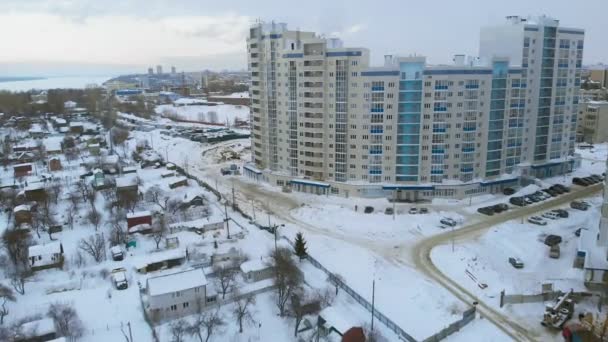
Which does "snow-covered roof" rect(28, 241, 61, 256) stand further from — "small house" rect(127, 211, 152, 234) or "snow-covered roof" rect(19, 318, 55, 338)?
"snow-covered roof" rect(19, 318, 55, 338)

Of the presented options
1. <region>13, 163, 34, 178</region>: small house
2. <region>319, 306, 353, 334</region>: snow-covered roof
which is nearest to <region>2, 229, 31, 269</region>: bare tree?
<region>319, 306, 353, 334</region>: snow-covered roof

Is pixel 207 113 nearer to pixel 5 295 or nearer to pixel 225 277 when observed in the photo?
pixel 5 295

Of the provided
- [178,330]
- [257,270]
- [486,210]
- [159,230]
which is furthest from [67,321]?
[486,210]

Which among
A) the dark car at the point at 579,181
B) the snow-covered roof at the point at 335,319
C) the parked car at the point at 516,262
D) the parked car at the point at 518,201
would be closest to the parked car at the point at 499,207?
the parked car at the point at 518,201

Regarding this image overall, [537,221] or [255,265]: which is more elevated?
[255,265]

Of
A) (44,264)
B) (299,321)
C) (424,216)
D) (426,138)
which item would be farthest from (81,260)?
(426,138)

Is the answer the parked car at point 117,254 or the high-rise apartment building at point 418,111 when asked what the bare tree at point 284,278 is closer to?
the parked car at point 117,254

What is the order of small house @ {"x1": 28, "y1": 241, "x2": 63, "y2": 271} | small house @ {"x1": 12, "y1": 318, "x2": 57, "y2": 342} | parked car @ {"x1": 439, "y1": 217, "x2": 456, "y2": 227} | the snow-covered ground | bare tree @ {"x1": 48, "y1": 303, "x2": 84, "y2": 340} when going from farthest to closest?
1. the snow-covered ground
2. parked car @ {"x1": 439, "y1": 217, "x2": 456, "y2": 227}
3. small house @ {"x1": 28, "y1": 241, "x2": 63, "y2": 271}
4. bare tree @ {"x1": 48, "y1": 303, "x2": 84, "y2": 340}
5. small house @ {"x1": 12, "y1": 318, "x2": 57, "y2": 342}
